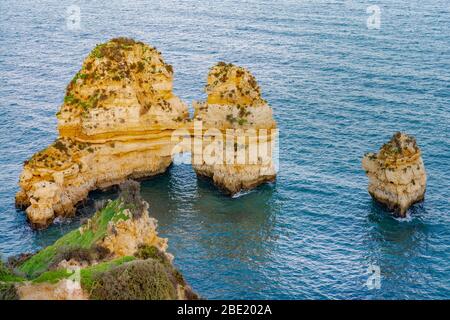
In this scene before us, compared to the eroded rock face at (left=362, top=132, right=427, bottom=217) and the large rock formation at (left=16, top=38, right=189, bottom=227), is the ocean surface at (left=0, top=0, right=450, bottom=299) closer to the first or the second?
the eroded rock face at (left=362, top=132, right=427, bottom=217)

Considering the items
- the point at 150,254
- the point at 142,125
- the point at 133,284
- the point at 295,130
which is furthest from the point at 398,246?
the point at 133,284

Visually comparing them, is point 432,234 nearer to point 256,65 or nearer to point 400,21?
point 256,65

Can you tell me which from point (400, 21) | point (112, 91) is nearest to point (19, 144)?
point (112, 91)

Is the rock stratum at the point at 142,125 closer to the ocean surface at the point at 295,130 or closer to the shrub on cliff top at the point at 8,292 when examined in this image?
the ocean surface at the point at 295,130

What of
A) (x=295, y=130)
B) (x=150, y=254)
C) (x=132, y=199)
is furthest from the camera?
(x=295, y=130)

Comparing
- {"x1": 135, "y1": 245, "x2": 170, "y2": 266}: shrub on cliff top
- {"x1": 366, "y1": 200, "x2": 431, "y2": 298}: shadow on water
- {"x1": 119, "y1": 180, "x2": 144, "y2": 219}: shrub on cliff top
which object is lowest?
{"x1": 366, "y1": 200, "x2": 431, "y2": 298}: shadow on water

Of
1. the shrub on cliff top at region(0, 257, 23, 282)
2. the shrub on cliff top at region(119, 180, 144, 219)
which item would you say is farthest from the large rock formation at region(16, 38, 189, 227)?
the shrub on cliff top at region(0, 257, 23, 282)

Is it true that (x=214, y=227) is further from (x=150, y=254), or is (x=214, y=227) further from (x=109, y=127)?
(x=150, y=254)
